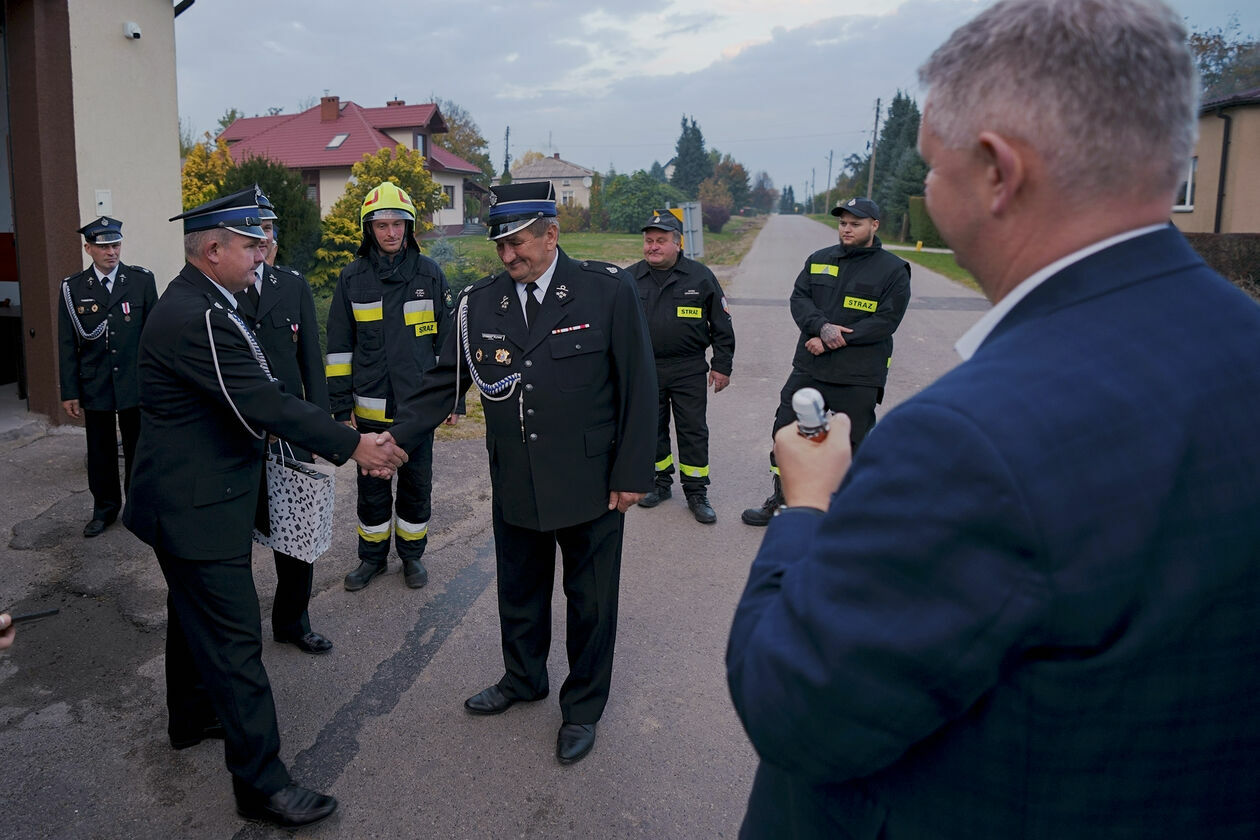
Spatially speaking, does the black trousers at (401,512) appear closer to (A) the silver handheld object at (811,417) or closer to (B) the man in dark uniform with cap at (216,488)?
(B) the man in dark uniform with cap at (216,488)

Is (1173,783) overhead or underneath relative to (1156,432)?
underneath

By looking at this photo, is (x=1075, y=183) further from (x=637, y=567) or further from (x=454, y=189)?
(x=454, y=189)

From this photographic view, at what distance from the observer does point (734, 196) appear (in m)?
116

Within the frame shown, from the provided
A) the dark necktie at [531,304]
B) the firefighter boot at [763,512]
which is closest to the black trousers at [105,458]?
the dark necktie at [531,304]

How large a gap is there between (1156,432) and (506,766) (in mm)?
3151

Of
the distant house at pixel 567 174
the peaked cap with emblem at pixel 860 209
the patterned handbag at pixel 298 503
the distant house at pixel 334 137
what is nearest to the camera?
the patterned handbag at pixel 298 503

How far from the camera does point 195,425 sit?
10.5ft

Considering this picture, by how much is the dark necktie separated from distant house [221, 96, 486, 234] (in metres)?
37.2

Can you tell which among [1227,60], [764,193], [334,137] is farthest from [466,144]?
[764,193]

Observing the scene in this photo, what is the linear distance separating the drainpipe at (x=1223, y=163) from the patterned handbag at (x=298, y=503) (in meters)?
26.6

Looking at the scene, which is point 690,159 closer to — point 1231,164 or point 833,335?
point 1231,164

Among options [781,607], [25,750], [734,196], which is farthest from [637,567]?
[734,196]

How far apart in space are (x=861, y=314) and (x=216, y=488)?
4.50 meters

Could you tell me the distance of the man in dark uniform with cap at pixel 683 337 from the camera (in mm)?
6789
